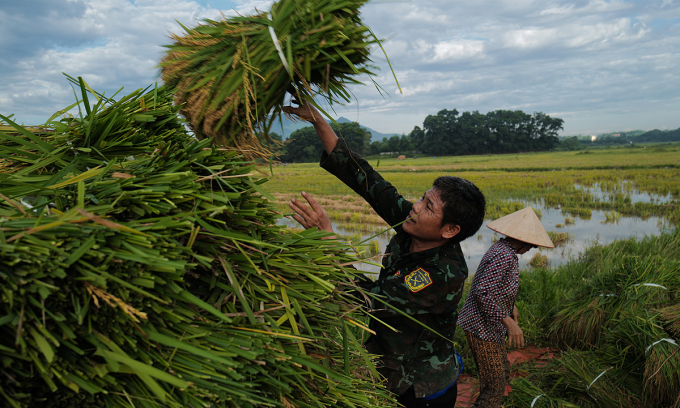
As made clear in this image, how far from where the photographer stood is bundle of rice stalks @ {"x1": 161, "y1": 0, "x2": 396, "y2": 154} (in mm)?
1278

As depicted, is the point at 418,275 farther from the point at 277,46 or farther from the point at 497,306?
the point at 497,306

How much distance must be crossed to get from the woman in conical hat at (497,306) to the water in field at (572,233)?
6.00 m

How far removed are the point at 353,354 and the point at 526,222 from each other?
2549 millimetres

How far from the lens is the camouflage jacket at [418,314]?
74.5 inches

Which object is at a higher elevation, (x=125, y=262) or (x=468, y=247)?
(x=125, y=262)

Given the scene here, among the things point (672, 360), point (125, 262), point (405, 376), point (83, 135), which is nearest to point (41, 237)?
point (125, 262)

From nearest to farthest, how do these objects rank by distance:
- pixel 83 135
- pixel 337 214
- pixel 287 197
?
pixel 83 135, pixel 337 214, pixel 287 197

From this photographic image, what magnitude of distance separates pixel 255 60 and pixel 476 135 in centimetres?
7757

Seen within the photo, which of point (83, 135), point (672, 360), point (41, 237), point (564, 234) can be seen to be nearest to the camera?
point (41, 237)

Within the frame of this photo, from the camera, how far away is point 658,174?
2228 cm

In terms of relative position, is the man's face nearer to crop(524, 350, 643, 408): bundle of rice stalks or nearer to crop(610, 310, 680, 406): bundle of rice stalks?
crop(610, 310, 680, 406): bundle of rice stalks

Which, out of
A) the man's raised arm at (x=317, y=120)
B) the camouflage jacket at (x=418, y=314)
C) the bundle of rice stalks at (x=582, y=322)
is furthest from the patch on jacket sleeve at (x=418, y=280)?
the bundle of rice stalks at (x=582, y=322)

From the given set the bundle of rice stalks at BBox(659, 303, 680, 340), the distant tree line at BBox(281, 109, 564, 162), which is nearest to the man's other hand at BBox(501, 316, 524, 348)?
the bundle of rice stalks at BBox(659, 303, 680, 340)

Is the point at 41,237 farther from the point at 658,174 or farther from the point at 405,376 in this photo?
the point at 658,174
